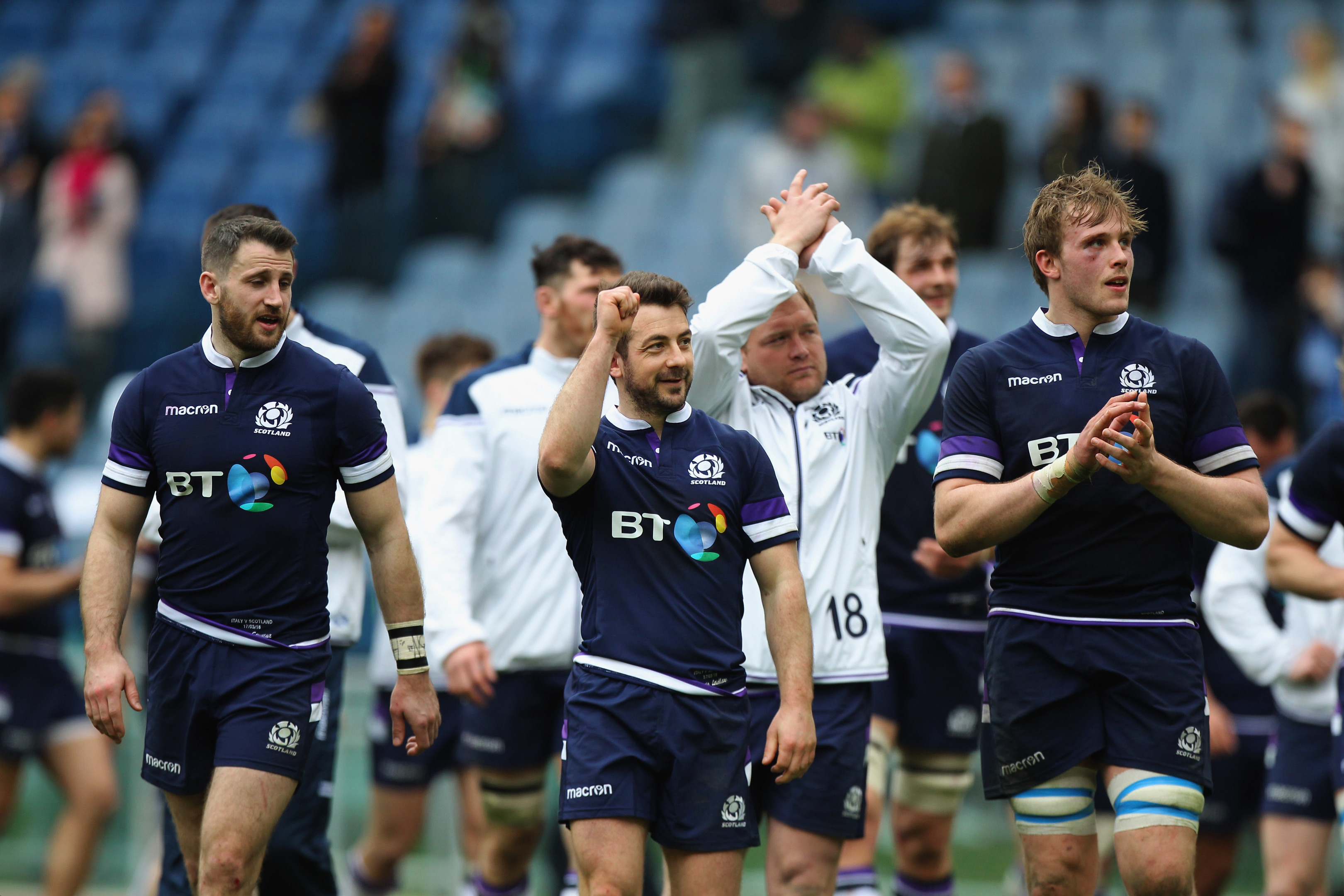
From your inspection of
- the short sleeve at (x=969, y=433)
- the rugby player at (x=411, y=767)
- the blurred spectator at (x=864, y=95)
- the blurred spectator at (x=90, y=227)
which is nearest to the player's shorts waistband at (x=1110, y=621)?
the short sleeve at (x=969, y=433)

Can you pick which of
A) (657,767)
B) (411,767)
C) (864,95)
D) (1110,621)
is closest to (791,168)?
(864,95)

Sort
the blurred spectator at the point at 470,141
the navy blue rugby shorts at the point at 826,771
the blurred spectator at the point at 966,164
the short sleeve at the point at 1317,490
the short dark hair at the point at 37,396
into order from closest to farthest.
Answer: the navy blue rugby shorts at the point at 826,771 → the short sleeve at the point at 1317,490 → the short dark hair at the point at 37,396 → the blurred spectator at the point at 966,164 → the blurred spectator at the point at 470,141

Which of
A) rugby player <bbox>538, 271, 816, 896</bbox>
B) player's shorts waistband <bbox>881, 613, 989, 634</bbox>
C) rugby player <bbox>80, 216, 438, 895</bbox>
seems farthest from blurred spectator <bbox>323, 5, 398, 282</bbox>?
rugby player <bbox>538, 271, 816, 896</bbox>

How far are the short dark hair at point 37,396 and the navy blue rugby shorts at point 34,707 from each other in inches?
50.8

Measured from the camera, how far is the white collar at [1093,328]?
5191 millimetres

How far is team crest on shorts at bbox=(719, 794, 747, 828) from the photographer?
4977 mm

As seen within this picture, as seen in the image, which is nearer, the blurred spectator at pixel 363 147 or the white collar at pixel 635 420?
the white collar at pixel 635 420

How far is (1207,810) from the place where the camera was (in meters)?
8.14

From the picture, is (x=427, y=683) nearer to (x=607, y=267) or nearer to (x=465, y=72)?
(x=607, y=267)

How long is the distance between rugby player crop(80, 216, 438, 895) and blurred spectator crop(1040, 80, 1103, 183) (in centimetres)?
806

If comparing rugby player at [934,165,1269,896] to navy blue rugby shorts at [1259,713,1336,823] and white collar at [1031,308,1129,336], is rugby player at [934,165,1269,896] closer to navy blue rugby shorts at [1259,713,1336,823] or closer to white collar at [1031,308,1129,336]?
white collar at [1031,308,1129,336]

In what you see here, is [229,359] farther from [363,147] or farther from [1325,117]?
[1325,117]

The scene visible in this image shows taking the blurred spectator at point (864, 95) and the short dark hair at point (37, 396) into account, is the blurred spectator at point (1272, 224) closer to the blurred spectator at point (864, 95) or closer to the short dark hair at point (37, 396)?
the blurred spectator at point (864, 95)

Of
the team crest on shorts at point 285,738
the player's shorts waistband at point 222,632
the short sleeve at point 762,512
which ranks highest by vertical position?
the short sleeve at point 762,512
